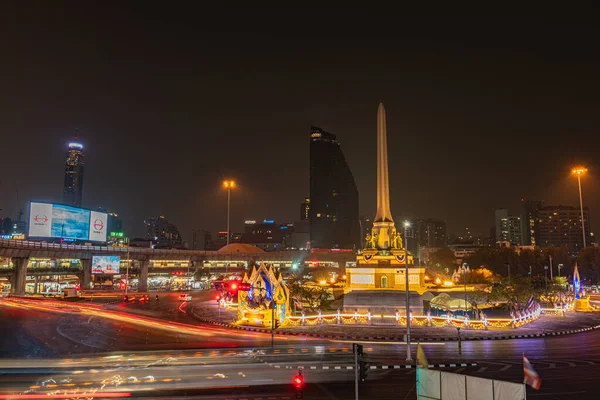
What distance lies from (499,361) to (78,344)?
26851 millimetres

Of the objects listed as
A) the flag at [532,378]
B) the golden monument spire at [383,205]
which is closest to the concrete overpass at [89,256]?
the golden monument spire at [383,205]

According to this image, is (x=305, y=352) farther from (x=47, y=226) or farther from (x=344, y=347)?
(x=47, y=226)

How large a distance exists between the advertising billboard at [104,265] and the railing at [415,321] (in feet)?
188

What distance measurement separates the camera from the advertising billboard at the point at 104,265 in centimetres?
8375

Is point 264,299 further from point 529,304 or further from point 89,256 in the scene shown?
point 89,256

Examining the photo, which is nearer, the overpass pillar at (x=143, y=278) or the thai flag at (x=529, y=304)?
the thai flag at (x=529, y=304)

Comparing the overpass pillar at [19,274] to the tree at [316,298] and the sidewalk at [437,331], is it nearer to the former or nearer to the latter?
the sidewalk at [437,331]

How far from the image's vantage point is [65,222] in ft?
275

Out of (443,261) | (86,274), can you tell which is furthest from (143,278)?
(443,261)

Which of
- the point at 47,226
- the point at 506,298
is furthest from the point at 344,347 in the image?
the point at 47,226

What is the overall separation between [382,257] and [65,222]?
61.8 metres

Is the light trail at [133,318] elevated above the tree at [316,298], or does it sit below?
below

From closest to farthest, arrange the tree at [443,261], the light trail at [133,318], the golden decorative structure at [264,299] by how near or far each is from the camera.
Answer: the light trail at [133,318] → the golden decorative structure at [264,299] → the tree at [443,261]

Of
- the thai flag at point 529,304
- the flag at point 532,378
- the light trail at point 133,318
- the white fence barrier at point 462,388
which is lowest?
the light trail at point 133,318
